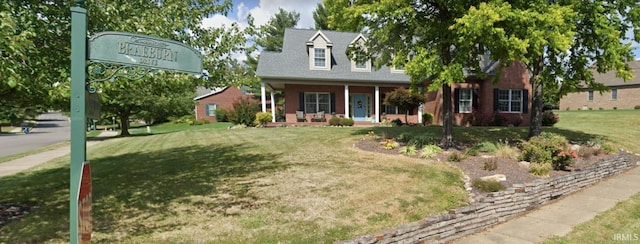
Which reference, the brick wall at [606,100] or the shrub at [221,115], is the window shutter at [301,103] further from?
the brick wall at [606,100]

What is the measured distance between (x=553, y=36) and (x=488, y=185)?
434 centimetres

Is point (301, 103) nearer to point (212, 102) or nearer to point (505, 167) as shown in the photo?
point (505, 167)

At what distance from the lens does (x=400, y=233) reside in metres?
4.32

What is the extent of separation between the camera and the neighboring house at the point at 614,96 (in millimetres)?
35469

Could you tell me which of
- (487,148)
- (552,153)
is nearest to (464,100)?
(487,148)

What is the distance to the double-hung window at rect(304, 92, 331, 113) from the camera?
866 inches

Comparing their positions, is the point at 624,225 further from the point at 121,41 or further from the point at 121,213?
the point at 121,213

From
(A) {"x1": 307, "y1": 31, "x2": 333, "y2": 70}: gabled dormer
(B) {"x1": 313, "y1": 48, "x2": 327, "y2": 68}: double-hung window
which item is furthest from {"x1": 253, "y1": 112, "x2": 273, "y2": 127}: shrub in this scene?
(B) {"x1": 313, "y1": 48, "x2": 327, "y2": 68}: double-hung window

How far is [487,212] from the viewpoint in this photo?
218 inches

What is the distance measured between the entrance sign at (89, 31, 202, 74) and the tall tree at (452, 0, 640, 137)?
651 cm

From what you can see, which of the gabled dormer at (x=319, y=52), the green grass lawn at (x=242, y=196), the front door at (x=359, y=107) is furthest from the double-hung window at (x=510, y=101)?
the green grass lawn at (x=242, y=196)

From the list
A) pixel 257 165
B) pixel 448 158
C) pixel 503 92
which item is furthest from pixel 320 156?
pixel 503 92

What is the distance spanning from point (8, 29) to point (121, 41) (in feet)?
3.45

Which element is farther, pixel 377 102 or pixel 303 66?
pixel 377 102
